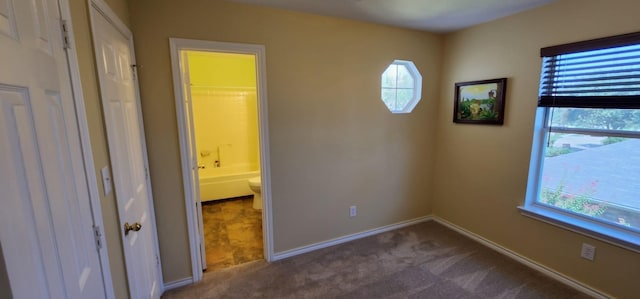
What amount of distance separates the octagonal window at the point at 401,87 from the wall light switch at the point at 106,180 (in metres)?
2.39

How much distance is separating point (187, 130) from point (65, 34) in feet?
3.71

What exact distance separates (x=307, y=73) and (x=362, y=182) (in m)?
Answer: 1.28

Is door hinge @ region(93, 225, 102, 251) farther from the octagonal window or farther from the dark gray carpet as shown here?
the octagonal window

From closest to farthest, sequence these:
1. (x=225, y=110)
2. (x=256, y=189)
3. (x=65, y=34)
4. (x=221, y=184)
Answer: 1. (x=65, y=34)
2. (x=256, y=189)
3. (x=221, y=184)
4. (x=225, y=110)

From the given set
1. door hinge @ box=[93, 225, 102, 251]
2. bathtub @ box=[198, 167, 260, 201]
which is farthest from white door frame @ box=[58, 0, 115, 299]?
bathtub @ box=[198, 167, 260, 201]

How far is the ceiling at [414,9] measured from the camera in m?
2.07

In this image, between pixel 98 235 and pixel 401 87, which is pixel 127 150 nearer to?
pixel 98 235

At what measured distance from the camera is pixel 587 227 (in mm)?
2010

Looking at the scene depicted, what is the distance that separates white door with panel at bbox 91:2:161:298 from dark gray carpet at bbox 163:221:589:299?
2.09ft

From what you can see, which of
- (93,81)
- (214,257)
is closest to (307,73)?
(93,81)

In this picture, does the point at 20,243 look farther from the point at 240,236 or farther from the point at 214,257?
the point at 240,236

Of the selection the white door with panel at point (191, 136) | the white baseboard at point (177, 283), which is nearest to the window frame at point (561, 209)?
the white door with panel at point (191, 136)

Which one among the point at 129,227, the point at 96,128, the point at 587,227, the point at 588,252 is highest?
the point at 96,128

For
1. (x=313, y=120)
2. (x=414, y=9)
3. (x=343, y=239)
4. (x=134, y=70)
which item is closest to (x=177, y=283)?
(x=343, y=239)
